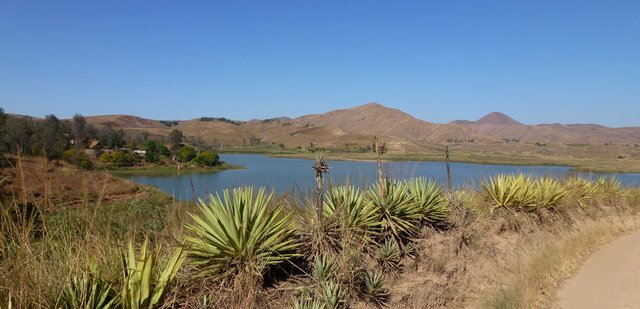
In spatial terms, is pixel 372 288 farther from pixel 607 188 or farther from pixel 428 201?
pixel 607 188

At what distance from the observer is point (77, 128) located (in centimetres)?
9788

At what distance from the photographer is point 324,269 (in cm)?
466

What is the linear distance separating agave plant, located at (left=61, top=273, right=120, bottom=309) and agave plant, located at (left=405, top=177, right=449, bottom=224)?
4653mm

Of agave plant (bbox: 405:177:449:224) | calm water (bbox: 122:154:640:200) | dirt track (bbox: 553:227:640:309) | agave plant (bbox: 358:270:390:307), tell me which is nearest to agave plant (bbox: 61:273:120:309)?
calm water (bbox: 122:154:640:200)

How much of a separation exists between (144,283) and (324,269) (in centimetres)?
199

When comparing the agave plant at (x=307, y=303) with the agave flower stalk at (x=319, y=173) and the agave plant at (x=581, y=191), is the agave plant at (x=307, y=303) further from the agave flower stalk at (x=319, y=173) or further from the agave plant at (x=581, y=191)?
the agave plant at (x=581, y=191)

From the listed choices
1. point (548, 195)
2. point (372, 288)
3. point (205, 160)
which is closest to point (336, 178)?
point (372, 288)

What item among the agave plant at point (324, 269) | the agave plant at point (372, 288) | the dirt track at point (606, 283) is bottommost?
the dirt track at point (606, 283)

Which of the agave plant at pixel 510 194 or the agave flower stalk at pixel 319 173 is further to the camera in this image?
the agave plant at pixel 510 194

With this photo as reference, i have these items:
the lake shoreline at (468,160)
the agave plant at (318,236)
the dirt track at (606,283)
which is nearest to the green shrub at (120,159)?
the lake shoreline at (468,160)

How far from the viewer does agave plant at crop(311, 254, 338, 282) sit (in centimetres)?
460

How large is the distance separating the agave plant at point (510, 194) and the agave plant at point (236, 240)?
19.3 feet

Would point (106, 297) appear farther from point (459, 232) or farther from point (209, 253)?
point (459, 232)

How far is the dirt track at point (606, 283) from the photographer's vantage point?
17.8ft
